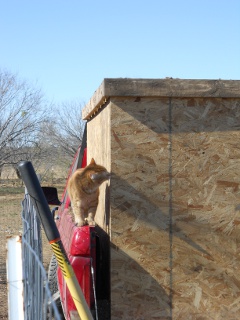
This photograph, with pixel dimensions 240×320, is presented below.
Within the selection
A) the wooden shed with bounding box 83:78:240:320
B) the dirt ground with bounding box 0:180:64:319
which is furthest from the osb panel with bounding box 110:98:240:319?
the dirt ground with bounding box 0:180:64:319

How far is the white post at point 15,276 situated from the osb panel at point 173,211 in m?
0.87

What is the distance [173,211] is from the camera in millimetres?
3717

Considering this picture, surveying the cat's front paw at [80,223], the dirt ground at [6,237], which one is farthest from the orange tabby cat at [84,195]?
the dirt ground at [6,237]

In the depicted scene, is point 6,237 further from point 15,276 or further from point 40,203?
point 40,203

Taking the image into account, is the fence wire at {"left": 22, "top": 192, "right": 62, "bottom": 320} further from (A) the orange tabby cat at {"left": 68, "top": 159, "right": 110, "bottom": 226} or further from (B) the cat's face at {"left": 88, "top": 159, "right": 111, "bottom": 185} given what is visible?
(A) the orange tabby cat at {"left": 68, "top": 159, "right": 110, "bottom": 226}

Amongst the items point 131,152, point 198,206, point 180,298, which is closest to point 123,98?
point 131,152

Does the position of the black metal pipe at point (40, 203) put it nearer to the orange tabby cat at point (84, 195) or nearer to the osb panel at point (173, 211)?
the osb panel at point (173, 211)

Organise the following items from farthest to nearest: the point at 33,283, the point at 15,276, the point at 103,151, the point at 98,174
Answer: the point at 103,151, the point at 98,174, the point at 33,283, the point at 15,276

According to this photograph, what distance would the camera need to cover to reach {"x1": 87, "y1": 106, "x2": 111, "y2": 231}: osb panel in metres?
3.88

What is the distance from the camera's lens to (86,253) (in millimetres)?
3619

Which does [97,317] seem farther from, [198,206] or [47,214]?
[47,214]

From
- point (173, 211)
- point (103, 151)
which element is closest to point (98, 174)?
point (103, 151)

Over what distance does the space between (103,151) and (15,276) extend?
1.51 meters

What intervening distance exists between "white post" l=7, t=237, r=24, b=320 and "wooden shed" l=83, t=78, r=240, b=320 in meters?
0.86
